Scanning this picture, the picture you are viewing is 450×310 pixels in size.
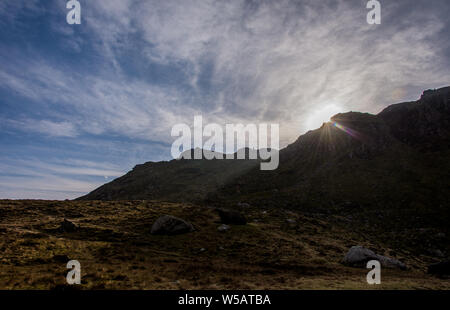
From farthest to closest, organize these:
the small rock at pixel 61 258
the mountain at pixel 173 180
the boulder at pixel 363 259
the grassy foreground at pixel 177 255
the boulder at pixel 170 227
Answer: the mountain at pixel 173 180 < the boulder at pixel 170 227 < the boulder at pixel 363 259 < the small rock at pixel 61 258 < the grassy foreground at pixel 177 255

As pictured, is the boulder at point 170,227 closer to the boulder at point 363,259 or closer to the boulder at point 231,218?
the boulder at point 231,218

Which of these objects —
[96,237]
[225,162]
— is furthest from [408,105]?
[96,237]

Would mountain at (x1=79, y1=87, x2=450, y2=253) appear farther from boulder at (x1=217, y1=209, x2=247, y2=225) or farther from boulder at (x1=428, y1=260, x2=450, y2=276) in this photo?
boulder at (x1=217, y1=209, x2=247, y2=225)

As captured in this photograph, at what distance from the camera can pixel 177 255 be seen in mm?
22375

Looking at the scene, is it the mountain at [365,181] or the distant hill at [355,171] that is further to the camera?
the distant hill at [355,171]

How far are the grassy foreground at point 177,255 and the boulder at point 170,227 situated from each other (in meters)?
1.05

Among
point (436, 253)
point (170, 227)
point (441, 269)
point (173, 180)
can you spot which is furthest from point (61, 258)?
point (173, 180)

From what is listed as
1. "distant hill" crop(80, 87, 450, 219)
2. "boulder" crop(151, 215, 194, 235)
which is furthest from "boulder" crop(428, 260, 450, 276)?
"distant hill" crop(80, 87, 450, 219)

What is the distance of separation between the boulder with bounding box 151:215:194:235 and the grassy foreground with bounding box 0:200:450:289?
1.05 m

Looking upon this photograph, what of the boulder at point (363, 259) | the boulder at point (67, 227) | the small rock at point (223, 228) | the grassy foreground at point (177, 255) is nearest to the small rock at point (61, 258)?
the grassy foreground at point (177, 255)

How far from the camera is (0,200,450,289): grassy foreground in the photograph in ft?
49.1

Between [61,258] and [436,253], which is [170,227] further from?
[436,253]

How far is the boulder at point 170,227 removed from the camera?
96.4ft
